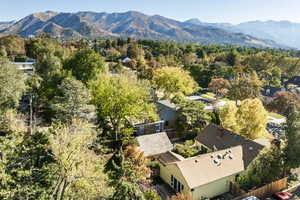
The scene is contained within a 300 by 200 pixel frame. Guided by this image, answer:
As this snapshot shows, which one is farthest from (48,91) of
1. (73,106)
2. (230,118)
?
(230,118)

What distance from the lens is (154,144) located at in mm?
23766

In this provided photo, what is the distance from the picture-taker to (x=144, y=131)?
95.1 ft

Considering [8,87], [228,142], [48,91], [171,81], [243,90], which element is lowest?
[228,142]

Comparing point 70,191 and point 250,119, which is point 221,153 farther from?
point 70,191

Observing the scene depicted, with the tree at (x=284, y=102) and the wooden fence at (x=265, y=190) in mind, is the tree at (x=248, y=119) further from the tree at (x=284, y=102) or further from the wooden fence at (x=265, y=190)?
the tree at (x=284, y=102)

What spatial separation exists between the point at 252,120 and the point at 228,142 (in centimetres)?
553

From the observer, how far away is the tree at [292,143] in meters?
18.5

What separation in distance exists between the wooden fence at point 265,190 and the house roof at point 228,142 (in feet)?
8.37

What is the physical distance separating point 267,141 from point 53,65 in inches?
1379

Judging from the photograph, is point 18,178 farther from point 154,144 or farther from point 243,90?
point 243,90

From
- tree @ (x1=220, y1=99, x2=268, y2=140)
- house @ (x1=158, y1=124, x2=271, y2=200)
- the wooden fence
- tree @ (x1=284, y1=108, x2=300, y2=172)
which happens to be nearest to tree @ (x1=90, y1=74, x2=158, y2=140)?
house @ (x1=158, y1=124, x2=271, y2=200)

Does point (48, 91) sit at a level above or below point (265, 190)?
above

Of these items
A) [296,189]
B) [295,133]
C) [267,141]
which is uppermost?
[295,133]

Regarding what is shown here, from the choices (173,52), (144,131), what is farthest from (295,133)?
(173,52)
